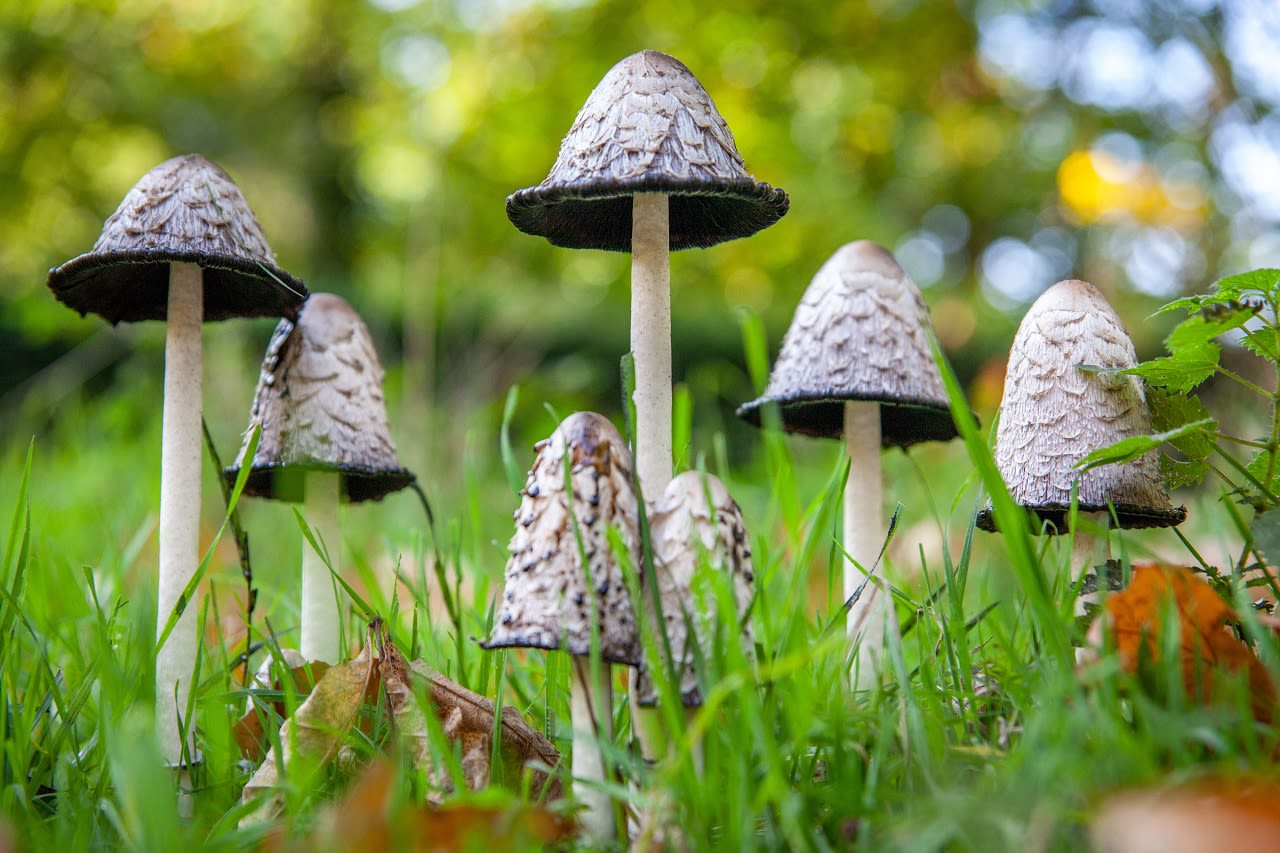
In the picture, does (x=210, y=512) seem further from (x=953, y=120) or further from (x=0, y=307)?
(x=953, y=120)

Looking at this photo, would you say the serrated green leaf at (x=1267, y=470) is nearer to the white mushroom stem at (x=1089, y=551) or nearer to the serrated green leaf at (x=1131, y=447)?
the serrated green leaf at (x=1131, y=447)

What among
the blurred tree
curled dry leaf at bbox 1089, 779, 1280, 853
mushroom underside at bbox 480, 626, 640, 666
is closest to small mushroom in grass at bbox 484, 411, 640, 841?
mushroom underside at bbox 480, 626, 640, 666

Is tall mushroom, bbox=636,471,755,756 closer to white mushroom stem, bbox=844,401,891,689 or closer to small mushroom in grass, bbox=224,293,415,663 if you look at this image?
white mushroom stem, bbox=844,401,891,689

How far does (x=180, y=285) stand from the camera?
1804mm

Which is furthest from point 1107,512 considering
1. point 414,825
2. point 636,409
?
point 414,825

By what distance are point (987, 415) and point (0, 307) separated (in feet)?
25.4

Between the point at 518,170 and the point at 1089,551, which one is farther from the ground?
the point at 518,170

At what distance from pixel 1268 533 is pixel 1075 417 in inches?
13.2

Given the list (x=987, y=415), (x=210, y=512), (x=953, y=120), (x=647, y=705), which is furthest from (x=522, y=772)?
(x=953, y=120)

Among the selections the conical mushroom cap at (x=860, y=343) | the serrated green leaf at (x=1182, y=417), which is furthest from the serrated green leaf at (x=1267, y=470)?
the conical mushroom cap at (x=860, y=343)

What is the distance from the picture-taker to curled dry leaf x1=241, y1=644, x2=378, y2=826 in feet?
4.92

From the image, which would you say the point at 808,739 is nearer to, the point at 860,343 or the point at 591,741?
the point at 591,741

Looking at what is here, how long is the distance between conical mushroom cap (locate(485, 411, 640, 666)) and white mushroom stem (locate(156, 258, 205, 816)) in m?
0.74

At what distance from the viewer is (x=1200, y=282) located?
8.48 m
